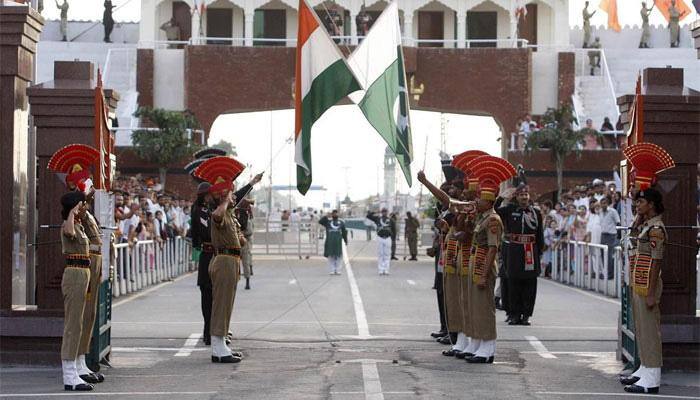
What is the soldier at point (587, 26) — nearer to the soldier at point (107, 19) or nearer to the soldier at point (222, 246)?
the soldier at point (107, 19)

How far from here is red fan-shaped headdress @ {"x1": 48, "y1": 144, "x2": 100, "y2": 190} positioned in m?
13.9

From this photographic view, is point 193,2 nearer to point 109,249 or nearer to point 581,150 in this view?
point 581,150

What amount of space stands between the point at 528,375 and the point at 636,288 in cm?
158

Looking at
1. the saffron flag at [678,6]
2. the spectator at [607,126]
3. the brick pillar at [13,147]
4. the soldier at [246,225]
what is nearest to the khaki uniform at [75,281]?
the brick pillar at [13,147]

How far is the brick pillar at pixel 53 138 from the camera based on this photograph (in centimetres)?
1480

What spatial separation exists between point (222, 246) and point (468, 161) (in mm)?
2996

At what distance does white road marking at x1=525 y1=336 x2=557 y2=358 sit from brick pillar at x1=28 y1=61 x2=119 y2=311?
18.0 feet

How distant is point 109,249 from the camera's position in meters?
14.8

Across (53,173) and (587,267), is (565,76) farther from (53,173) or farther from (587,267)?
(53,173)

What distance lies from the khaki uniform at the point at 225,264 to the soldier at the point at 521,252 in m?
5.79

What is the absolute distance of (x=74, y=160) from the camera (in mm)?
14039

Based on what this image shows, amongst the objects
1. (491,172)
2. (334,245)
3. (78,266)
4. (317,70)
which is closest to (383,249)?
(334,245)

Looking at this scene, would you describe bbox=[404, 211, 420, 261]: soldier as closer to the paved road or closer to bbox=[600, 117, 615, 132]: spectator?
bbox=[600, 117, 615, 132]: spectator

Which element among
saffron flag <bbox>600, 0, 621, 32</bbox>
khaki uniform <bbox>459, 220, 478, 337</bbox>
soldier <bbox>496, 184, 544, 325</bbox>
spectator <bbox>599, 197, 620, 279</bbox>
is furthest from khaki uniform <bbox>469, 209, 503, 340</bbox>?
saffron flag <bbox>600, 0, 621, 32</bbox>
